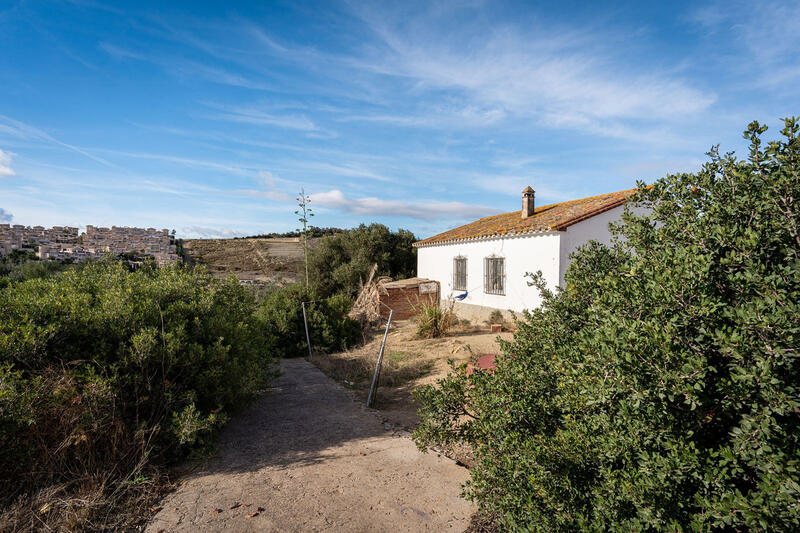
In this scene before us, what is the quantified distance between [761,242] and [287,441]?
4475 millimetres

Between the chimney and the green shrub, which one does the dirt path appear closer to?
the green shrub

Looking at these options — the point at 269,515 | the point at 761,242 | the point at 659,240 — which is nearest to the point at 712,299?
the point at 761,242

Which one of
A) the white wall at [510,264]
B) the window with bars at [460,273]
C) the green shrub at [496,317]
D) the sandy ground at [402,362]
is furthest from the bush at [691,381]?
the window with bars at [460,273]

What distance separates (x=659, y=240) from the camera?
90.0 inches

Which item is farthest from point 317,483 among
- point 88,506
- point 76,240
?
point 76,240

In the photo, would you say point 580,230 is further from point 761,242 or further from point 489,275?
point 761,242

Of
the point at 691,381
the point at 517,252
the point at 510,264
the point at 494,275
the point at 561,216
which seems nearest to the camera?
the point at 691,381

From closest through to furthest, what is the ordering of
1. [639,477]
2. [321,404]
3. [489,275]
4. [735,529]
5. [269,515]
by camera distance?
[735,529] → [639,477] → [269,515] → [321,404] → [489,275]

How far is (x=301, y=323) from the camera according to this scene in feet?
37.0

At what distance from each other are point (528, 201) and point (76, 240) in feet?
66.0

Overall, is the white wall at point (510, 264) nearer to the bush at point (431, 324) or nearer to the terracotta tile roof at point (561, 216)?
the terracotta tile roof at point (561, 216)

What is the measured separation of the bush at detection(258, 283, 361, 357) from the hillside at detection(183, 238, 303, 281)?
732 centimetres

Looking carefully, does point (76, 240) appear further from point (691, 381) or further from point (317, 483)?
point (691, 381)

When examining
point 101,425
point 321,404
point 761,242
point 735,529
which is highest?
point 761,242
